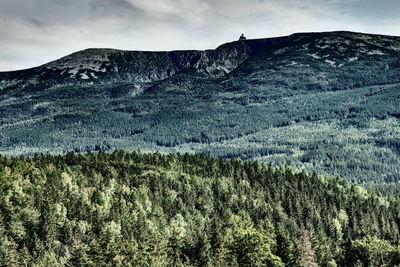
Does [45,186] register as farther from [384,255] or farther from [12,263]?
[384,255]

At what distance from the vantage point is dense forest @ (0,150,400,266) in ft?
376

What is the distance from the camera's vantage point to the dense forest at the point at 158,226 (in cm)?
11469

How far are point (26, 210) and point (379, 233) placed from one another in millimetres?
112392

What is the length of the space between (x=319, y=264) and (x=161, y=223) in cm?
4161

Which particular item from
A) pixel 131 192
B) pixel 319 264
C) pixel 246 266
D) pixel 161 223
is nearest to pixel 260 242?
pixel 246 266

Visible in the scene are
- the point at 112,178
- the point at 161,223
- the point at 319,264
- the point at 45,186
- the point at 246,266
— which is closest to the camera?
the point at 246,266

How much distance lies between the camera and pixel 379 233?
18688cm

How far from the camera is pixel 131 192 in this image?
17588cm

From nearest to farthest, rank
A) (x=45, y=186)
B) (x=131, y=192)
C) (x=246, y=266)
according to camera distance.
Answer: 1. (x=246, y=266)
2. (x=45, y=186)
3. (x=131, y=192)

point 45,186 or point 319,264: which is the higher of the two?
point 45,186

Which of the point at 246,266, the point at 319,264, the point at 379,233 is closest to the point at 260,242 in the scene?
the point at 246,266

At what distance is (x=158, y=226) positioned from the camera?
5733 inches

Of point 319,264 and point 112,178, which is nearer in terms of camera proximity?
point 319,264

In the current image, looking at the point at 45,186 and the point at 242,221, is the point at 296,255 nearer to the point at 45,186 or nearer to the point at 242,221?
the point at 242,221
